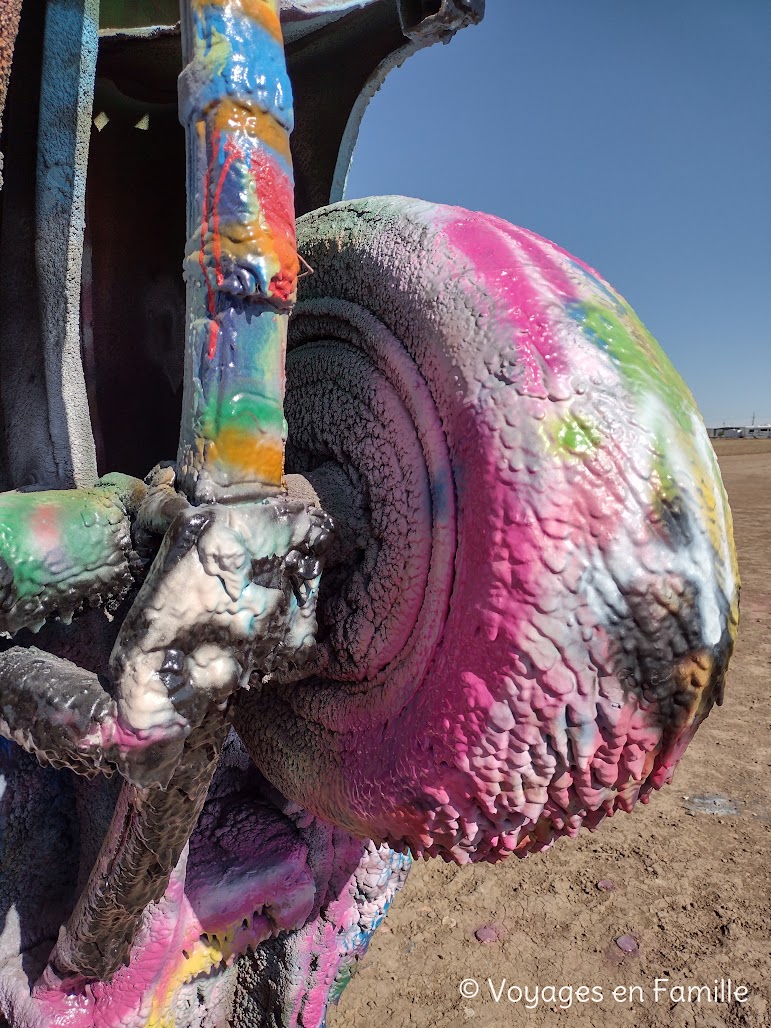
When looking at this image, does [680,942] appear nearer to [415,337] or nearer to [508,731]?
[508,731]

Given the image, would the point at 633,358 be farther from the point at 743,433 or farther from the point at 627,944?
the point at 743,433

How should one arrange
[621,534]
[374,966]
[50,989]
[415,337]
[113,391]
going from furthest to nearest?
1. [374,966]
2. [113,391]
3. [50,989]
4. [415,337]
5. [621,534]

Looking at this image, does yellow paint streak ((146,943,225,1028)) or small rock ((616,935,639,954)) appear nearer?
yellow paint streak ((146,943,225,1028))

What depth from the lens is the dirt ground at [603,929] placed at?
1.80 metres

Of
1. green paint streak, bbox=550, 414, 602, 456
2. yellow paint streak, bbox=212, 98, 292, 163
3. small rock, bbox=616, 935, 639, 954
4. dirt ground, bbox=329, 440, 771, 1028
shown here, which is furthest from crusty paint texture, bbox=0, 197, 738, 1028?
small rock, bbox=616, 935, 639, 954

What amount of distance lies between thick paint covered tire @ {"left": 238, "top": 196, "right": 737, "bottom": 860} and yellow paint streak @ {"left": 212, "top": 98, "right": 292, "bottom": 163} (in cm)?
14

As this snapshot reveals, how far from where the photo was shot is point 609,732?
0.62 meters

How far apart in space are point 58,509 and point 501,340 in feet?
1.63

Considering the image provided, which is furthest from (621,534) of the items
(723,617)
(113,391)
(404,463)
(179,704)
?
(113,391)

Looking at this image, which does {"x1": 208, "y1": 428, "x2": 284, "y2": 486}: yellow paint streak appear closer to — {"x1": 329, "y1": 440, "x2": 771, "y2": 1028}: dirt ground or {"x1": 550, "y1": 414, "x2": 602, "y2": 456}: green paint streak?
{"x1": 550, "y1": 414, "x2": 602, "y2": 456}: green paint streak

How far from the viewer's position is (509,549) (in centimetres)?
61

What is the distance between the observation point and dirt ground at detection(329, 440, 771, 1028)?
1.80 meters

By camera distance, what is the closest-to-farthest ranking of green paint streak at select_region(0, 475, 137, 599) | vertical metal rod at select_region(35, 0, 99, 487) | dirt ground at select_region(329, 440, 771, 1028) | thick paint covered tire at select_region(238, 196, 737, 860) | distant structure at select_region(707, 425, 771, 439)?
thick paint covered tire at select_region(238, 196, 737, 860) → green paint streak at select_region(0, 475, 137, 599) → vertical metal rod at select_region(35, 0, 99, 487) → dirt ground at select_region(329, 440, 771, 1028) → distant structure at select_region(707, 425, 771, 439)

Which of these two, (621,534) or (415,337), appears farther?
(415,337)
